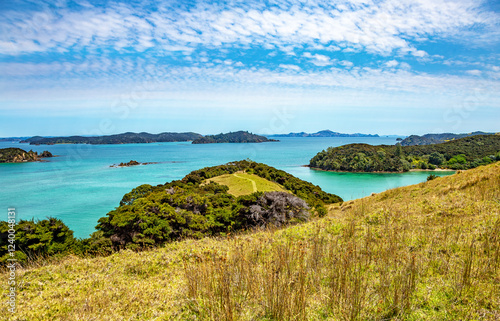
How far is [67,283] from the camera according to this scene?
20.4 feet

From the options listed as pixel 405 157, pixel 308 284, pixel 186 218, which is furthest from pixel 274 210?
pixel 405 157

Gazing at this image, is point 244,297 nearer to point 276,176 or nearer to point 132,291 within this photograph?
point 132,291

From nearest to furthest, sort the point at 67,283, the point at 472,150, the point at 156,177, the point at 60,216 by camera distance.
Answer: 1. the point at 67,283
2. the point at 60,216
3. the point at 156,177
4. the point at 472,150

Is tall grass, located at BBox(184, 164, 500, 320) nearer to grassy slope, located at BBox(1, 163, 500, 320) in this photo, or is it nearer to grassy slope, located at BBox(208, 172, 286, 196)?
grassy slope, located at BBox(1, 163, 500, 320)

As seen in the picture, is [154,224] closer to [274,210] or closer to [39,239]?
[39,239]

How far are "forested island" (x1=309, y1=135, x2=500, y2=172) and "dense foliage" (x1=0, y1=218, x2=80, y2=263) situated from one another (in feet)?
325

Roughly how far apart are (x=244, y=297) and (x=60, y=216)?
156 feet

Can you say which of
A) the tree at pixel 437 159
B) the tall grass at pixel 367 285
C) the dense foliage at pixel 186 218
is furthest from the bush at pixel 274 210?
the tree at pixel 437 159

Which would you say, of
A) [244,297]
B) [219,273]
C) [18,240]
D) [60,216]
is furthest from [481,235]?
[60,216]

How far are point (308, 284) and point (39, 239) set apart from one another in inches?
648

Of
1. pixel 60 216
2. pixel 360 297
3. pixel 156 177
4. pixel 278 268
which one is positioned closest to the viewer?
pixel 360 297

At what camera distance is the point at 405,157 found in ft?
365

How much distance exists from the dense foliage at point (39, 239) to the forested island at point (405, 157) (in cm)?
9910

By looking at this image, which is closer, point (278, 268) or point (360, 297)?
point (360, 297)
